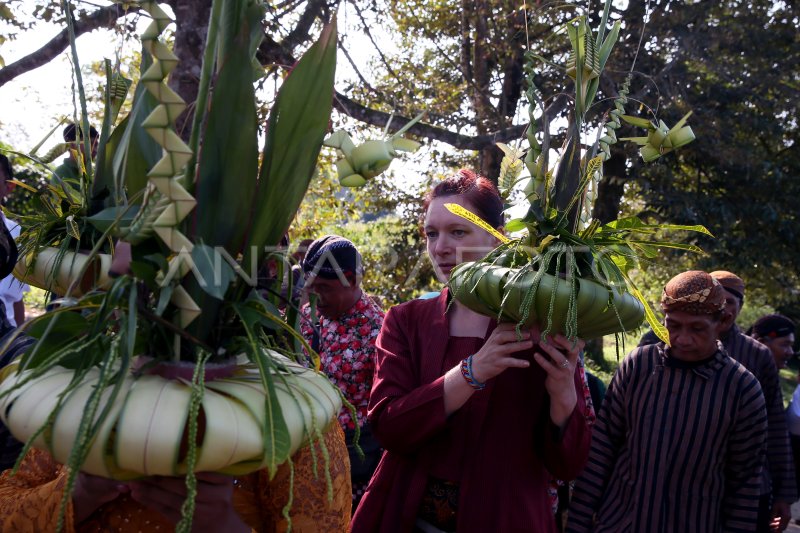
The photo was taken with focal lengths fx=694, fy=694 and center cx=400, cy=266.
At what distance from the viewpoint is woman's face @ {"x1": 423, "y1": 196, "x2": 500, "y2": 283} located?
203 cm

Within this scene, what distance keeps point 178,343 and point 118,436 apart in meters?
0.18

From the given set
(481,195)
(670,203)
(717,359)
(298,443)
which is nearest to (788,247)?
(670,203)

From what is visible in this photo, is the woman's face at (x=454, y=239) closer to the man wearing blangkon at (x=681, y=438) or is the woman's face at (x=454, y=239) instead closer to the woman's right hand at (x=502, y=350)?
the woman's right hand at (x=502, y=350)

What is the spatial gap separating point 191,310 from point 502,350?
0.85 metres

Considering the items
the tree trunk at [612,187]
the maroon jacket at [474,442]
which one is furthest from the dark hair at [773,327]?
the tree trunk at [612,187]

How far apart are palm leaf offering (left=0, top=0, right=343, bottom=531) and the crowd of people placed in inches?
5.5

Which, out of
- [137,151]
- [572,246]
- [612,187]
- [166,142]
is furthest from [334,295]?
[612,187]

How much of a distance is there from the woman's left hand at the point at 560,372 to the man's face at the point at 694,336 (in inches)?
37.5

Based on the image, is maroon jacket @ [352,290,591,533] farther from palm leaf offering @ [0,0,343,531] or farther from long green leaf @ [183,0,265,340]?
long green leaf @ [183,0,265,340]

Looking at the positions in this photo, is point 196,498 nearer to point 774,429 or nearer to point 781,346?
point 774,429

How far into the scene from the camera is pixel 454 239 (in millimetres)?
2051

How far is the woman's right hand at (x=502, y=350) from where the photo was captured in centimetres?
164

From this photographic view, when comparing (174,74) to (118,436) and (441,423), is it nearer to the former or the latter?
(441,423)

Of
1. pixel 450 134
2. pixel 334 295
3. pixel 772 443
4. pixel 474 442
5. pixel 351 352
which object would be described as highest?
pixel 450 134
